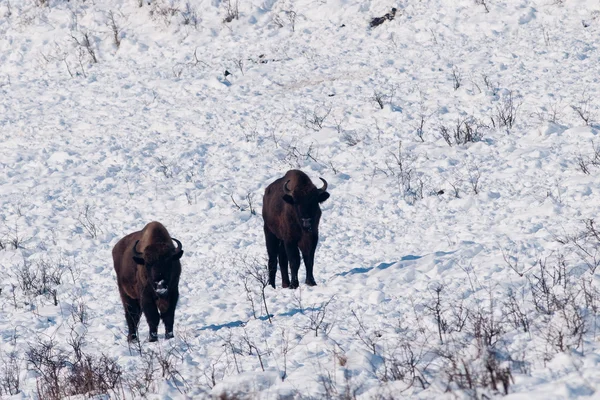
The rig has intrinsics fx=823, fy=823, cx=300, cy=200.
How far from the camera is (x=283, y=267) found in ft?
41.3

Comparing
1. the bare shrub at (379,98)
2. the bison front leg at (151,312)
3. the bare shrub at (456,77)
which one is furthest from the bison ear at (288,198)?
the bare shrub at (456,77)

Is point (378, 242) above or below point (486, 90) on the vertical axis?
below

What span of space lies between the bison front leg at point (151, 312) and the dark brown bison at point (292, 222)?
2.51 meters

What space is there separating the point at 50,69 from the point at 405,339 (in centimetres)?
1928

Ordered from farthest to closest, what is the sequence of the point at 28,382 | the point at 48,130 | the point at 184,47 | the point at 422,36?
the point at 184,47 < the point at 422,36 < the point at 48,130 < the point at 28,382

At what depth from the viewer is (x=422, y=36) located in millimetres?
21875

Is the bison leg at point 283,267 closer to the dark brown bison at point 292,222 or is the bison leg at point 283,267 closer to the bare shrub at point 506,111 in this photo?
the dark brown bison at point 292,222

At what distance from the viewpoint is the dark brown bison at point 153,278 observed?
980 centimetres

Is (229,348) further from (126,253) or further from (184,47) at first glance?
(184,47)

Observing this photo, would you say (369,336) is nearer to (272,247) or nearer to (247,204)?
(272,247)

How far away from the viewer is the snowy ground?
720 centimetres

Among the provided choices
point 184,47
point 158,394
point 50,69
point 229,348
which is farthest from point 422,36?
point 158,394

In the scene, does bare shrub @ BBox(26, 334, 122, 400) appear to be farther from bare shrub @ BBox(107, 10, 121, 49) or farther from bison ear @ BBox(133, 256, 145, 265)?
bare shrub @ BBox(107, 10, 121, 49)

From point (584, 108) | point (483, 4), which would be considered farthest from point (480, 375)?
point (483, 4)
